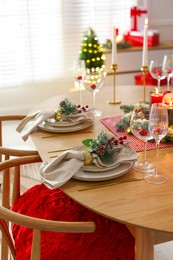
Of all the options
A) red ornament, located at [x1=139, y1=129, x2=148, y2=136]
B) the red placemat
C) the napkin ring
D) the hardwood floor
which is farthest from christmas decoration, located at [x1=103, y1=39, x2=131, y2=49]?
the napkin ring

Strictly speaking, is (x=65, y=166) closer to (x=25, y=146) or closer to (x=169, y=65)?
(x=169, y=65)

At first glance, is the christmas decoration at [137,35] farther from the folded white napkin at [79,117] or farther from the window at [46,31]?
the folded white napkin at [79,117]

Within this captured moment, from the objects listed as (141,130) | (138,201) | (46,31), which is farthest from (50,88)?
(138,201)

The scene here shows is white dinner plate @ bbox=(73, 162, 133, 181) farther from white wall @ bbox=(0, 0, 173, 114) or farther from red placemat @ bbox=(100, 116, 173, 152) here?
white wall @ bbox=(0, 0, 173, 114)

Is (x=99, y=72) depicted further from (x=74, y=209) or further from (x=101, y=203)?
(x=101, y=203)

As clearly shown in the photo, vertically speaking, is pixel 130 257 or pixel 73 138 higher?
pixel 73 138

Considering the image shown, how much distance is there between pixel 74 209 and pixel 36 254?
1.08 ft

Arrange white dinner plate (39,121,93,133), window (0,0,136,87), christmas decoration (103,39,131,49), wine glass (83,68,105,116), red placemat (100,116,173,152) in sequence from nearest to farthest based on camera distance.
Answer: red placemat (100,116,173,152)
white dinner plate (39,121,93,133)
wine glass (83,68,105,116)
window (0,0,136,87)
christmas decoration (103,39,131,49)

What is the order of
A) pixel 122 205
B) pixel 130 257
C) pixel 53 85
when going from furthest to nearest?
pixel 53 85, pixel 130 257, pixel 122 205

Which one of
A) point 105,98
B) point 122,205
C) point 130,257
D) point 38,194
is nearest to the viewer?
point 122,205

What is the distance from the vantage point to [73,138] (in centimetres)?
171

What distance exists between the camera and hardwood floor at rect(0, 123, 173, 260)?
2.10m

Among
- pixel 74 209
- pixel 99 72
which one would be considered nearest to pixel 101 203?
pixel 74 209

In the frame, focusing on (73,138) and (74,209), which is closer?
(74,209)
